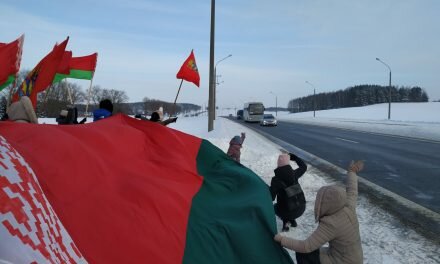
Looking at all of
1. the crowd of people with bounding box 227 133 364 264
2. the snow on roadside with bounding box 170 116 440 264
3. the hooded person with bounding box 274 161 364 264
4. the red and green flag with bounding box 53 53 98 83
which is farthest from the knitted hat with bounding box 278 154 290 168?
the red and green flag with bounding box 53 53 98 83

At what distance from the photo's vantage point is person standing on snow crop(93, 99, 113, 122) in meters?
6.02

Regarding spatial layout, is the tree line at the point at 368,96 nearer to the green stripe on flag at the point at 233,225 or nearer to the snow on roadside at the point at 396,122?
the snow on roadside at the point at 396,122

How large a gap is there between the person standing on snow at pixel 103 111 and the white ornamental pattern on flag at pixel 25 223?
365cm

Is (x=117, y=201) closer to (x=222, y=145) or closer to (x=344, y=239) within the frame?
(x=344, y=239)

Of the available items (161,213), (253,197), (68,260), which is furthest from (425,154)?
(68,260)

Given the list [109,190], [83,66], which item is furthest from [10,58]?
[83,66]

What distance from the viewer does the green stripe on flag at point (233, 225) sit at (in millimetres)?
3350

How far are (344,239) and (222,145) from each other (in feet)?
38.9

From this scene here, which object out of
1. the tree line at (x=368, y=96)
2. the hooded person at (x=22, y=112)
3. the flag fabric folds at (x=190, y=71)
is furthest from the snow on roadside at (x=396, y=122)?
the tree line at (x=368, y=96)

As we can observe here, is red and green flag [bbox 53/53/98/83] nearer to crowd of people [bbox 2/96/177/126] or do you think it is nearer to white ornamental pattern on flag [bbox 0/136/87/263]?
crowd of people [bbox 2/96/177/126]

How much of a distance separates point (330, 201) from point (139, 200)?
1.58 meters

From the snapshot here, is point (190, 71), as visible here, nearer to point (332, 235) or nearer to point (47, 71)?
point (47, 71)

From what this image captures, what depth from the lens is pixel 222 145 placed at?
49.4 feet

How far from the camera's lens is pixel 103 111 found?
607 cm
